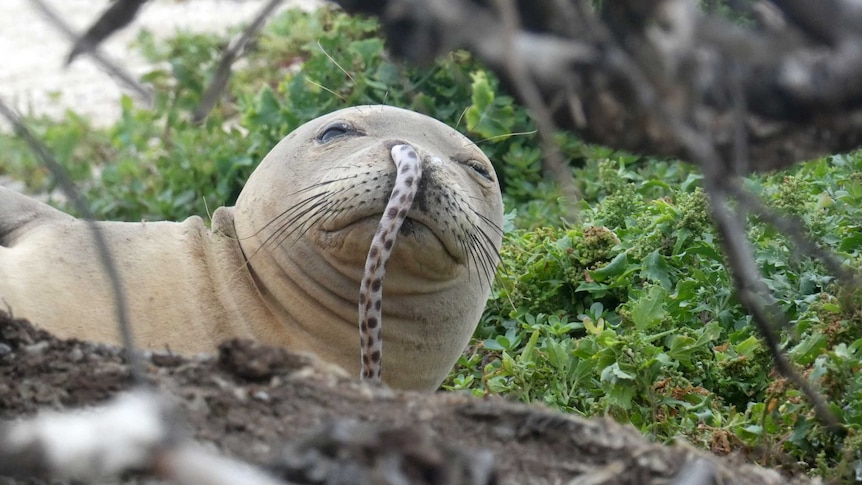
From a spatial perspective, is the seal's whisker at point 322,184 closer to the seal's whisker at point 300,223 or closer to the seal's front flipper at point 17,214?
the seal's whisker at point 300,223

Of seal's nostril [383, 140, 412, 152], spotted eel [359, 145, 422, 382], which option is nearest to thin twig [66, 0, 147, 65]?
spotted eel [359, 145, 422, 382]

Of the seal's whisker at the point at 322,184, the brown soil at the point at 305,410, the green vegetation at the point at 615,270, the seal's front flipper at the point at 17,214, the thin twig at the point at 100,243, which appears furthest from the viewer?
the seal's front flipper at the point at 17,214

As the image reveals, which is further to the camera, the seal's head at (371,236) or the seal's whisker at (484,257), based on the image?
the seal's whisker at (484,257)

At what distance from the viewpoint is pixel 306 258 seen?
4395 mm

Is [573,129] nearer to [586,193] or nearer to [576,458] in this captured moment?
[576,458]

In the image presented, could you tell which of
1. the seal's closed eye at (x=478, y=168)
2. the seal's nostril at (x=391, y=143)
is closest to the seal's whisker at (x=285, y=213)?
the seal's nostril at (x=391, y=143)

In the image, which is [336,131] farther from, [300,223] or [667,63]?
[667,63]

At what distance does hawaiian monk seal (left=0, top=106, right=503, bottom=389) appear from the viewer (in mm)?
4102

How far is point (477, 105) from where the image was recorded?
6.68 meters

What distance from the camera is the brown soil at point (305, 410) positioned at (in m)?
2.23

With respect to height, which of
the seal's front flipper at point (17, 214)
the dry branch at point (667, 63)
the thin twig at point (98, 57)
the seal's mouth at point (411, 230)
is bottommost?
the seal's front flipper at point (17, 214)

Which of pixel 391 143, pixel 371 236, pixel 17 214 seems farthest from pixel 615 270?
pixel 17 214

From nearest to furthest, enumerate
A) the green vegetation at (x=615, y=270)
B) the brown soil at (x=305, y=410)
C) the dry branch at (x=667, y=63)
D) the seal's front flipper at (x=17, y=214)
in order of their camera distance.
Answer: the dry branch at (x=667, y=63)
the brown soil at (x=305, y=410)
the green vegetation at (x=615, y=270)
the seal's front flipper at (x=17, y=214)

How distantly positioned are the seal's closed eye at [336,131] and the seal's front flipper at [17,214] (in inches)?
43.3
